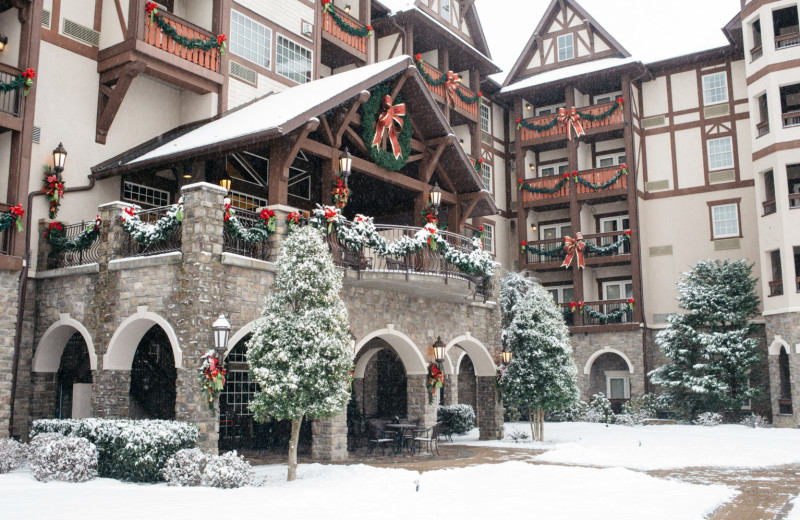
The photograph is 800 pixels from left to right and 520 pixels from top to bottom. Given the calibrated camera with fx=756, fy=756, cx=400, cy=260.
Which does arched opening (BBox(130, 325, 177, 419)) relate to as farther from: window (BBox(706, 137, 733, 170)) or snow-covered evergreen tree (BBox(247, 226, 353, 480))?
window (BBox(706, 137, 733, 170))

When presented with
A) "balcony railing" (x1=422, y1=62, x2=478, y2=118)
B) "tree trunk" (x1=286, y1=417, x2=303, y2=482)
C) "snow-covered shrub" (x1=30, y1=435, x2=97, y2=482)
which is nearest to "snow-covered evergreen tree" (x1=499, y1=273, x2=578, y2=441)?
"tree trunk" (x1=286, y1=417, x2=303, y2=482)

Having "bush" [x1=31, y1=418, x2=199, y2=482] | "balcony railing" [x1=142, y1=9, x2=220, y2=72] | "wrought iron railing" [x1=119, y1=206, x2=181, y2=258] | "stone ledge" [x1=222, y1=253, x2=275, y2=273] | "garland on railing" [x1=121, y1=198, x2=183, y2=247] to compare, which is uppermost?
"balcony railing" [x1=142, y1=9, x2=220, y2=72]

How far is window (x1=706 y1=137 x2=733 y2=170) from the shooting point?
35.0 meters

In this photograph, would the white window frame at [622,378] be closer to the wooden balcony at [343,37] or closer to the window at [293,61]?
the wooden balcony at [343,37]

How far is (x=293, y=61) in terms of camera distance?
24.2 meters

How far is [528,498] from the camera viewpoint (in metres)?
12.6

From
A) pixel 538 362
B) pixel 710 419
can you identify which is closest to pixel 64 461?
pixel 538 362

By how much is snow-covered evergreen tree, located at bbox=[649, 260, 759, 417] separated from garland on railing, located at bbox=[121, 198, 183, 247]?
72.0 feet

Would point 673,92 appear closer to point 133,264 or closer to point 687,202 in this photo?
point 687,202

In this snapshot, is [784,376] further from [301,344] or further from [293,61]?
[301,344]

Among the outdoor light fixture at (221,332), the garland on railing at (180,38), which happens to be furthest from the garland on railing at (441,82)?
the outdoor light fixture at (221,332)

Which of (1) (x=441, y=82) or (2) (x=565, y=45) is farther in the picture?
(2) (x=565, y=45)

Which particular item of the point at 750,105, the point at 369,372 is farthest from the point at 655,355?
the point at 369,372

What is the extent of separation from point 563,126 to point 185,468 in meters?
27.9
